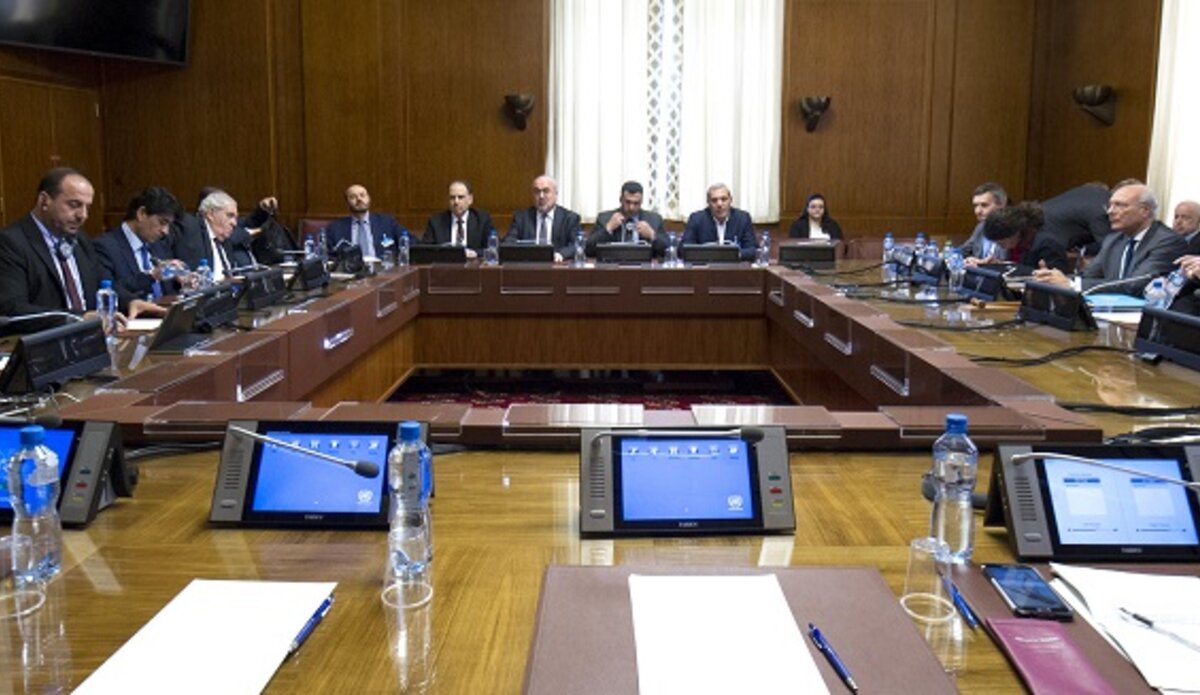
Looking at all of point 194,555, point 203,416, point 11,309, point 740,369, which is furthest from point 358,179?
point 194,555

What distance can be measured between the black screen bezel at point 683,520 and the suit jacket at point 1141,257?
11.6ft

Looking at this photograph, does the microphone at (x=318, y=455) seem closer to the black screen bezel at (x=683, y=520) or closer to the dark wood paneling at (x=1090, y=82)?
the black screen bezel at (x=683, y=520)

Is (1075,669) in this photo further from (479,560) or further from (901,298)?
(901,298)

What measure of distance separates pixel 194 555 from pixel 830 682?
3.03 ft

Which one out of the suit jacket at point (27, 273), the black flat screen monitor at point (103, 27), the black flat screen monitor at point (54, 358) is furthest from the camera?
the black flat screen monitor at point (103, 27)

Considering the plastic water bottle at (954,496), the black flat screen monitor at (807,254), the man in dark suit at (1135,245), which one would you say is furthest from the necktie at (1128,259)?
the plastic water bottle at (954,496)

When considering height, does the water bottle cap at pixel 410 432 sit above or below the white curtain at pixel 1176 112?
below

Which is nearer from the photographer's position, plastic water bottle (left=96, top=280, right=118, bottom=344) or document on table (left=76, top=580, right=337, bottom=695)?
document on table (left=76, top=580, right=337, bottom=695)

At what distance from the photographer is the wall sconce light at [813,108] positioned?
8117 mm

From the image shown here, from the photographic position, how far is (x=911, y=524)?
5.64 feet

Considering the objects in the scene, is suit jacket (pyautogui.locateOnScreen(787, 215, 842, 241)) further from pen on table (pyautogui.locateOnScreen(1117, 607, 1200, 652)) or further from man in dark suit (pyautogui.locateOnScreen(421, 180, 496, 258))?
pen on table (pyautogui.locateOnScreen(1117, 607, 1200, 652))

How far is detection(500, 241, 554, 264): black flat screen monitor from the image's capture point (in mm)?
6137

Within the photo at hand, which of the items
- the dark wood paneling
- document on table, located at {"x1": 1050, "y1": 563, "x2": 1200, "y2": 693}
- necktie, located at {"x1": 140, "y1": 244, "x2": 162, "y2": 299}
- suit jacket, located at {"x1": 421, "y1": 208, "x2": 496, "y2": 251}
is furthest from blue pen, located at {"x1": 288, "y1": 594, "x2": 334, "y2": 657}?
the dark wood paneling

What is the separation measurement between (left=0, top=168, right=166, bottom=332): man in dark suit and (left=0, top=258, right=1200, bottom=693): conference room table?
839mm
